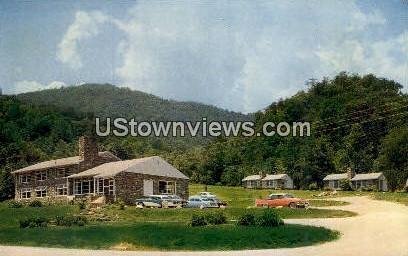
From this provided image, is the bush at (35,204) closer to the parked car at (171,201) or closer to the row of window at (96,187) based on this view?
the row of window at (96,187)

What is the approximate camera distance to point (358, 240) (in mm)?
16891

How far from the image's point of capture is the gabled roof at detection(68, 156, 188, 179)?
18.8 meters

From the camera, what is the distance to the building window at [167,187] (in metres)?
18.7

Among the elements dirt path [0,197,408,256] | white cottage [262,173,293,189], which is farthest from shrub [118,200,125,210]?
white cottage [262,173,293,189]

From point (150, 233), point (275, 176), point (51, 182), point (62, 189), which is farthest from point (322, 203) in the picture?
point (51, 182)

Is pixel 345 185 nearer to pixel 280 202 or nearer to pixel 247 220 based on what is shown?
pixel 280 202

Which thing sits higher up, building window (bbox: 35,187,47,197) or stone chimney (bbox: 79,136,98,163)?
stone chimney (bbox: 79,136,98,163)

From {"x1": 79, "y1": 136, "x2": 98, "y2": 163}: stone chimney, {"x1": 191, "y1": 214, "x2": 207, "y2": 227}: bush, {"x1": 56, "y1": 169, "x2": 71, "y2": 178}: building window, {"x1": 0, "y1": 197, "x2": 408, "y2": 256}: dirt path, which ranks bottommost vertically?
{"x1": 0, "y1": 197, "x2": 408, "y2": 256}: dirt path

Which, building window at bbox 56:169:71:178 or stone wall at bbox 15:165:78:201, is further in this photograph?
building window at bbox 56:169:71:178

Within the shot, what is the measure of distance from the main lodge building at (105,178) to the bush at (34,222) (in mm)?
936

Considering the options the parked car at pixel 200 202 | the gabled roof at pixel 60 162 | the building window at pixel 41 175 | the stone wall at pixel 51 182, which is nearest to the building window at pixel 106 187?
the gabled roof at pixel 60 162

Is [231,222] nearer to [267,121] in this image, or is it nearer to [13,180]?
[267,121]

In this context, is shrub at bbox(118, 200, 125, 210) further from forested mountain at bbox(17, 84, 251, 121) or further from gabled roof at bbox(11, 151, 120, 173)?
forested mountain at bbox(17, 84, 251, 121)

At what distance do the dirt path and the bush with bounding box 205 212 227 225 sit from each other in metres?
1.59
